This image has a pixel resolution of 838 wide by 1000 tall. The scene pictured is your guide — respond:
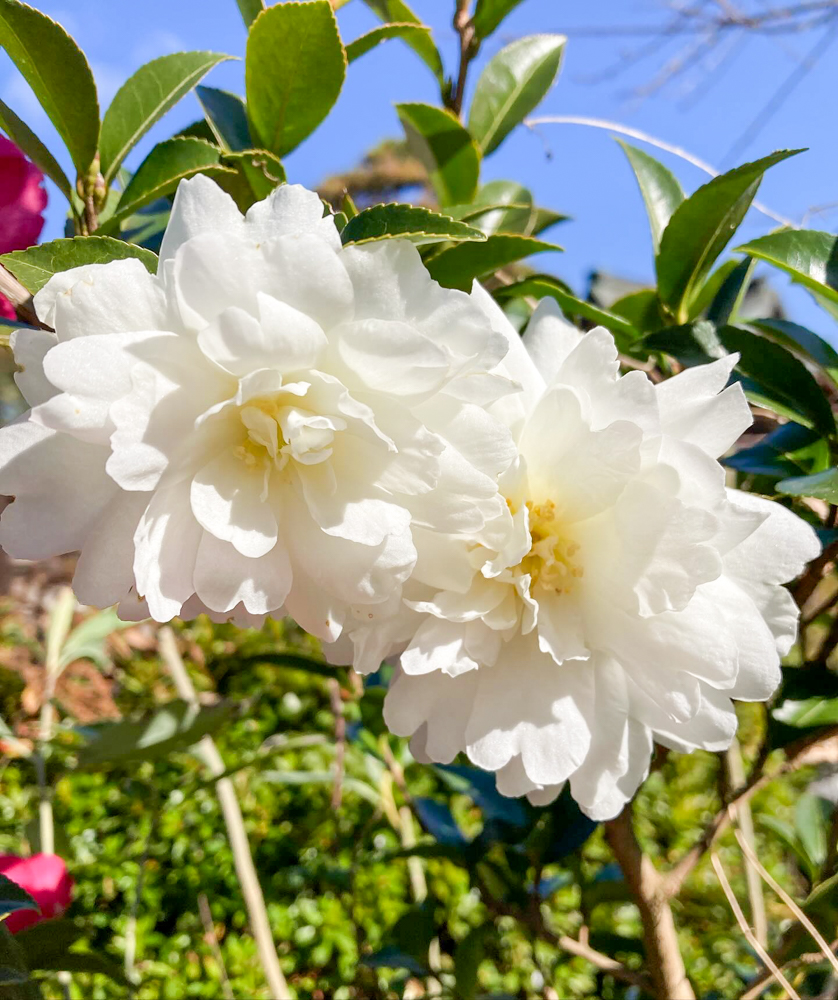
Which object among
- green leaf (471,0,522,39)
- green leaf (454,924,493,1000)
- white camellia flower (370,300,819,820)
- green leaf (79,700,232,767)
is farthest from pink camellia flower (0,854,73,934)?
green leaf (471,0,522,39)

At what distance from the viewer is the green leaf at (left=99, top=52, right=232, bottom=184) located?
2.03 ft

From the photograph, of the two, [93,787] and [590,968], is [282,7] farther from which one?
[93,787]

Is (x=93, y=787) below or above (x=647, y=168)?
below

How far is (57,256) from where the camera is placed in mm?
453

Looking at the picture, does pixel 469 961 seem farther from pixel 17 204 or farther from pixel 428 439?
→ pixel 17 204

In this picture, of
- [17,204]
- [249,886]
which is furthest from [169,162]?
[249,886]

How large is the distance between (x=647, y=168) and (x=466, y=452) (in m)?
0.48

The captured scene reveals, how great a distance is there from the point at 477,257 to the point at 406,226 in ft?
0.39

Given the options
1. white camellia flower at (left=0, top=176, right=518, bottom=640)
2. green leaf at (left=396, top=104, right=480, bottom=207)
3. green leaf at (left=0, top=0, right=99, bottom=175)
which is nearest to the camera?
white camellia flower at (left=0, top=176, right=518, bottom=640)

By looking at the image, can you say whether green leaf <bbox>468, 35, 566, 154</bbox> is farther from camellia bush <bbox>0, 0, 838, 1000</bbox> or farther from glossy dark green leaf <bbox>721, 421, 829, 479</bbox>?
glossy dark green leaf <bbox>721, 421, 829, 479</bbox>

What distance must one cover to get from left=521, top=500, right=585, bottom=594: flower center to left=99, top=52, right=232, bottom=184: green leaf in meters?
0.44

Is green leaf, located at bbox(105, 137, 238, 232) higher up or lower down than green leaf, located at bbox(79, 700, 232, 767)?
higher up

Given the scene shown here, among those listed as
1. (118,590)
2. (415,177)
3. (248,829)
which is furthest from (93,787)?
(415,177)

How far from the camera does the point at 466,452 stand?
0.44 metres
